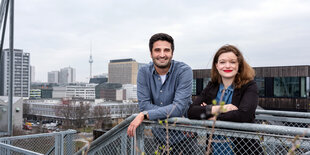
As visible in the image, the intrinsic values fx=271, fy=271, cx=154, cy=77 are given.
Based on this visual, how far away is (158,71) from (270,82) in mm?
18786

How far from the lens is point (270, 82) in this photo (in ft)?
65.1

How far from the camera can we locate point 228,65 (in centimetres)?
257

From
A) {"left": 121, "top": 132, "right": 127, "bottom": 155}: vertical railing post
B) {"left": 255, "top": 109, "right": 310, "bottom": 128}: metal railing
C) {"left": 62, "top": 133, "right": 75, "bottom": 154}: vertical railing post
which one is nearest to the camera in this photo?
{"left": 121, "top": 132, "right": 127, "bottom": 155}: vertical railing post

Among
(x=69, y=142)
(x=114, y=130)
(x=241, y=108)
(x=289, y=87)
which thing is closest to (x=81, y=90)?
(x=289, y=87)

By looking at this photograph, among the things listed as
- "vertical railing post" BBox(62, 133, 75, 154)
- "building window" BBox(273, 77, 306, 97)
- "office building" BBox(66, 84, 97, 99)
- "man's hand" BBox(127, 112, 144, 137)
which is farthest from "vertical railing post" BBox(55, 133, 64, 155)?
"office building" BBox(66, 84, 97, 99)

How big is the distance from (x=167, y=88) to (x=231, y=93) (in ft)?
2.32

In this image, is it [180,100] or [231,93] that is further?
[180,100]

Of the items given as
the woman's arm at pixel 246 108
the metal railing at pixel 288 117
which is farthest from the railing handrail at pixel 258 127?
the metal railing at pixel 288 117

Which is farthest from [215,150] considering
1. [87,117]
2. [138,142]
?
[87,117]

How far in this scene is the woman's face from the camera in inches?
102

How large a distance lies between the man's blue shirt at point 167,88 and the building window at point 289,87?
18628mm

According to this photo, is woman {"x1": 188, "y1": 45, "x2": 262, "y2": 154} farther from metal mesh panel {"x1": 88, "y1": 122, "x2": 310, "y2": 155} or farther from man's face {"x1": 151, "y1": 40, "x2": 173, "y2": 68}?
man's face {"x1": 151, "y1": 40, "x2": 173, "y2": 68}

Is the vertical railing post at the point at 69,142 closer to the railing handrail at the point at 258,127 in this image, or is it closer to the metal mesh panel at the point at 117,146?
the metal mesh panel at the point at 117,146

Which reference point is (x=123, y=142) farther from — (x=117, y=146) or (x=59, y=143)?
(x=59, y=143)
